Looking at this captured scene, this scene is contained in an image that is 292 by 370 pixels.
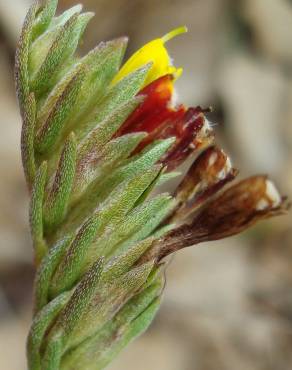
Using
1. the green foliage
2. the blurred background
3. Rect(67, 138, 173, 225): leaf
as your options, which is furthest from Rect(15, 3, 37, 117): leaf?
the blurred background

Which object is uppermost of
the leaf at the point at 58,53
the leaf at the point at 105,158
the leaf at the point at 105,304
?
the leaf at the point at 58,53

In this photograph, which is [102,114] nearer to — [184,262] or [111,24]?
[184,262]

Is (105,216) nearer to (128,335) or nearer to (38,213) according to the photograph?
(38,213)

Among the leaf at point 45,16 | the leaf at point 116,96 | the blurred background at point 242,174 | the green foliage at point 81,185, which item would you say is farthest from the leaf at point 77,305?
the blurred background at point 242,174

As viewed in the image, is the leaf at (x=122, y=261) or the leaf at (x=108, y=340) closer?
the leaf at (x=122, y=261)

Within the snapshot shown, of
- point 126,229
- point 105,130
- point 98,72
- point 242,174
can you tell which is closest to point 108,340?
point 126,229

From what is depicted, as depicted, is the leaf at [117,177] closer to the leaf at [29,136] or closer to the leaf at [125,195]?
the leaf at [125,195]
